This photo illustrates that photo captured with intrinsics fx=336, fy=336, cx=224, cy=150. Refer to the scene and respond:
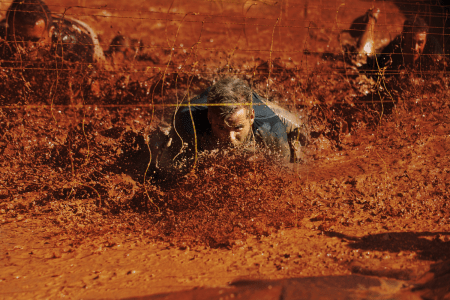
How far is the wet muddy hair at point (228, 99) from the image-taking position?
3.68 m

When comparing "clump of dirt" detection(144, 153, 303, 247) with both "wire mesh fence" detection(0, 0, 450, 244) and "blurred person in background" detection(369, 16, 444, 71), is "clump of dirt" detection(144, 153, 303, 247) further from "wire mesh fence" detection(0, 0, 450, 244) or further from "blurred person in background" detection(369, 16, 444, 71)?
"blurred person in background" detection(369, 16, 444, 71)

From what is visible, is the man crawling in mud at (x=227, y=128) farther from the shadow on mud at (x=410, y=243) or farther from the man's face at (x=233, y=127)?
the shadow on mud at (x=410, y=243)

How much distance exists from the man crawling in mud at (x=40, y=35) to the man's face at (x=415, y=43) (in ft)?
17.0

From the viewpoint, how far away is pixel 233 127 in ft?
12.4

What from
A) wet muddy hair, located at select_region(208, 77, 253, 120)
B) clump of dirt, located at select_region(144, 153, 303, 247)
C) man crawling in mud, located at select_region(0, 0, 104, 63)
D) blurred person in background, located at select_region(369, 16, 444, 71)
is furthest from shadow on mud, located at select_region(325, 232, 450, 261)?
man crawling in mud, located at select_region(0, 0, 104, 63)

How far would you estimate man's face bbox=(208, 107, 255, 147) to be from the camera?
12.2 feet

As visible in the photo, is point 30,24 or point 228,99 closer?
point 228,99

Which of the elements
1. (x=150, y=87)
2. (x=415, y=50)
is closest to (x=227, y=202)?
(x=150, y=87)

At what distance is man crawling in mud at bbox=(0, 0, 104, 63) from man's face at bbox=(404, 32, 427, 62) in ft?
17.0

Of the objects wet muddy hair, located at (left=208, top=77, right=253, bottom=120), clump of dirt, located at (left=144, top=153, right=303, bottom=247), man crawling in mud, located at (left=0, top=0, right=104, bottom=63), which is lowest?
clump of dirt, located at (left=144, top=153, right=303, bottom=247)

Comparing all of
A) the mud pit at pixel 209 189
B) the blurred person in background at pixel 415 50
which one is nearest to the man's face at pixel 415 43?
the blurred person in background at pixel 415 50

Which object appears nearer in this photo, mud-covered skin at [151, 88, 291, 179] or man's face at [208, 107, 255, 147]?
man's face at [208, 107, 255, 147]

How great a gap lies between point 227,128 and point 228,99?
334 mm

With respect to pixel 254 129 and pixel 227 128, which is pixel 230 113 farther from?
pixel 254 129
